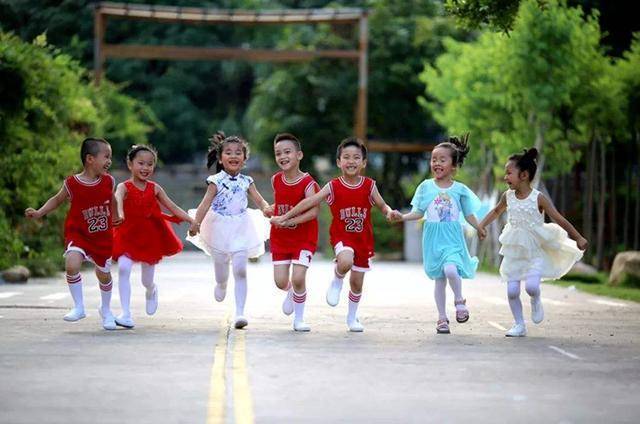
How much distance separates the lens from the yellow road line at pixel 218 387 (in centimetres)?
768

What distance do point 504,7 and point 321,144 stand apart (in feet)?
92.5

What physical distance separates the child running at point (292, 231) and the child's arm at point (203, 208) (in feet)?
1.85

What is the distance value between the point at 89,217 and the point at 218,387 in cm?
464

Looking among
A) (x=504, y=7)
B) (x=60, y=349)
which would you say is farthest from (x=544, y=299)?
(x=60, y=349)

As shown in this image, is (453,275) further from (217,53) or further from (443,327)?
(217,53)

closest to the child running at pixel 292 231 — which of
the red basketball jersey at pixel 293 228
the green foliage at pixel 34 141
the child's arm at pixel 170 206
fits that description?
the red basketball jersey at pixel 293 228

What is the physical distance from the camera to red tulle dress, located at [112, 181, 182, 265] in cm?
1319

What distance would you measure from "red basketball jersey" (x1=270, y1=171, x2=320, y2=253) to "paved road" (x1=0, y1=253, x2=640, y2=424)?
29.9 inches

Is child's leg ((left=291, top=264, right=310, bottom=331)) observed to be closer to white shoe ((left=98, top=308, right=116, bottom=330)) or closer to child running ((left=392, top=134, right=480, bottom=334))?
child running ((left=392, top=134, right=480, bottom=334))

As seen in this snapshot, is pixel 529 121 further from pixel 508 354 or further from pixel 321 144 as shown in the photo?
pixel 508 354

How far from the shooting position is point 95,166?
517 inches

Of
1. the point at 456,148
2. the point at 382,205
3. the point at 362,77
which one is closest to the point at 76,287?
the point at 382,205

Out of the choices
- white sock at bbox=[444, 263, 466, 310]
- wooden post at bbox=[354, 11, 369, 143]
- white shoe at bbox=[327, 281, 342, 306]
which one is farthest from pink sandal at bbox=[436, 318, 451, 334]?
wooden post at bbox=[354, 11, 369, 143]

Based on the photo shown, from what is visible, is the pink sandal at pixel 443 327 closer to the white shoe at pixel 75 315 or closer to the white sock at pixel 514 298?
the white sock at pixel 514 298
